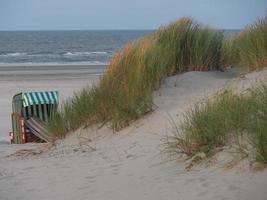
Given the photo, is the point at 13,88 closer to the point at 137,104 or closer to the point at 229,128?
the point at 137,104

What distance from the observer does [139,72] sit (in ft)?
26.1

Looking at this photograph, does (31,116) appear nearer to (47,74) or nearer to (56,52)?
(47,74)

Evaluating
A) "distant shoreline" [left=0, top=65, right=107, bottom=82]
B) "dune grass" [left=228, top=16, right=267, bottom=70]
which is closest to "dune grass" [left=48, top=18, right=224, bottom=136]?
"dune grass" [left=228, top=16, right=267, bottom=70]

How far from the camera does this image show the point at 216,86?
26.8 ft

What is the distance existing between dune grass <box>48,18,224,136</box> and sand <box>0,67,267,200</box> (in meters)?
0.22

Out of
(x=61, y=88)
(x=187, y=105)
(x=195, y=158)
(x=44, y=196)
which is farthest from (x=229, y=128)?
(x=61, y=88)

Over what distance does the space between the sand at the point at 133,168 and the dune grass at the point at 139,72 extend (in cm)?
22

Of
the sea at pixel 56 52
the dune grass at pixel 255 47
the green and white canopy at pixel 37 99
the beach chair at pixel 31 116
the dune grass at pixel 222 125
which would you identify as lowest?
the sea at pixel 56 52

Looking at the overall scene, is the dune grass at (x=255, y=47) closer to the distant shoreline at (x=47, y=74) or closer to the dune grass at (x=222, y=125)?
the dune grass at (x=222, y=125)

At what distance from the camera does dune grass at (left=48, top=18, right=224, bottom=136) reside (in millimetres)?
7641

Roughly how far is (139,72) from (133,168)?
2670 mm

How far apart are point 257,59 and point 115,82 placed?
7.39 feet

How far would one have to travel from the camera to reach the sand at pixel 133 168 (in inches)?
173

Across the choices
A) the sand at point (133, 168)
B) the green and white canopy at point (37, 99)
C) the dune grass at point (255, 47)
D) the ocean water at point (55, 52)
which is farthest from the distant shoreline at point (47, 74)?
the sand at point (133, 168)
